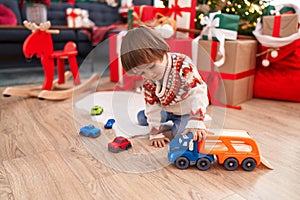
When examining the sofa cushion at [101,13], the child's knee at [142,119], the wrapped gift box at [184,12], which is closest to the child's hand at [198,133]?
Result: the child's knee at [142,119]

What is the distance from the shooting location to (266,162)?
661mm

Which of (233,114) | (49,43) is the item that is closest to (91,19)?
(49,43)

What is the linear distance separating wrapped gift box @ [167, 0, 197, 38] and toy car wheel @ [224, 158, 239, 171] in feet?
2.42

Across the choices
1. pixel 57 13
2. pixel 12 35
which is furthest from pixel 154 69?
Result: pixel 57 13

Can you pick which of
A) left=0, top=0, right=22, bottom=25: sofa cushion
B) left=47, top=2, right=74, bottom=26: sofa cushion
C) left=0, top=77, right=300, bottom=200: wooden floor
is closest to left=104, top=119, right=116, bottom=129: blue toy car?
left=0, top=77, right=300, bottom=200: wooden floor

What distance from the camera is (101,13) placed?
2719 millimetres

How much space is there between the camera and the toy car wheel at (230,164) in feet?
2.07

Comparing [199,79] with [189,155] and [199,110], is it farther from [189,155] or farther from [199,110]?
[189,155]

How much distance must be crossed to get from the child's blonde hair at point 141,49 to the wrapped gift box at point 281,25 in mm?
778

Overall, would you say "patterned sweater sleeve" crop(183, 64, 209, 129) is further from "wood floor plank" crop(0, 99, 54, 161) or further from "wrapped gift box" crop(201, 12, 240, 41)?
"wrapped gift box" crop(201, 12, 240, 41)

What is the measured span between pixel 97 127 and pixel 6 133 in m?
0.28

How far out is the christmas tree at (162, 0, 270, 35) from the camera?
1.27 metres

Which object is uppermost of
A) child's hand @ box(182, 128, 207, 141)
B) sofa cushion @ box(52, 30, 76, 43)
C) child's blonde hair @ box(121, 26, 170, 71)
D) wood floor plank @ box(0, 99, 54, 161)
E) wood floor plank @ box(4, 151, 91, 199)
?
child's blonde hair @ box(121, 26, 170, 71)

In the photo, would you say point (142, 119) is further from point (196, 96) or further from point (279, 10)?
point (279, 10)
